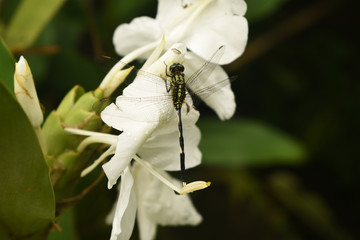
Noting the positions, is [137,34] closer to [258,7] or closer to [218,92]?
[218,92]

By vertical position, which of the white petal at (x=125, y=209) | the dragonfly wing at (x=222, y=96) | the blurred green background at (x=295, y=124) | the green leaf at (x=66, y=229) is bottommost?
the blurred green background at (x=295, y=124)

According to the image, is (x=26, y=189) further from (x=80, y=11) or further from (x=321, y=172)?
(x=321, y=172)

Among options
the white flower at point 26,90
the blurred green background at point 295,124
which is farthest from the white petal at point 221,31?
the blurred green background at point 295,124

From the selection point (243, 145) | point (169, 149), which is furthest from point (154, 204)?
point (243, 145)

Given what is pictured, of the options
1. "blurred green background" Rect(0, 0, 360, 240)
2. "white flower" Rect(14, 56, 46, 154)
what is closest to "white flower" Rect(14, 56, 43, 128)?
"white flower" Rect(14, 56, 46, 154)

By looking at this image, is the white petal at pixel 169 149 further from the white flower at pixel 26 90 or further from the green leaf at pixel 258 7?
the green leaf at pixel 258 7

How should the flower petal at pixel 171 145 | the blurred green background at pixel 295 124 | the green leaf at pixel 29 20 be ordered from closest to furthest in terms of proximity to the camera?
the flower petal at pixel 171 145, the green leaf at pixel 29 20, the blurred green background at pixel 295 124

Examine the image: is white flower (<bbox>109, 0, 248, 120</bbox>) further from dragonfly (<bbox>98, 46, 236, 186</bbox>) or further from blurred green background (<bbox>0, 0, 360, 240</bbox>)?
blurred green background (<bbox>0, 0, 360, 240</bbox>)
